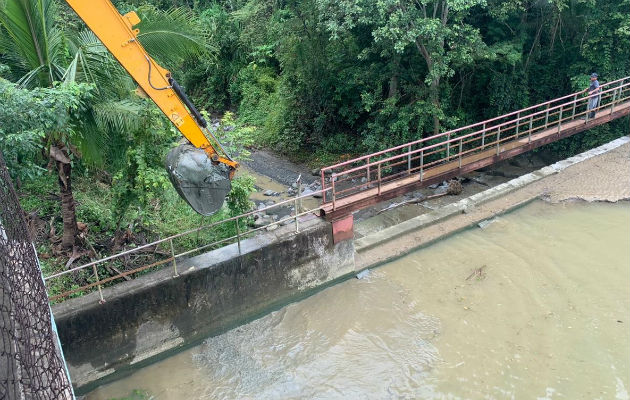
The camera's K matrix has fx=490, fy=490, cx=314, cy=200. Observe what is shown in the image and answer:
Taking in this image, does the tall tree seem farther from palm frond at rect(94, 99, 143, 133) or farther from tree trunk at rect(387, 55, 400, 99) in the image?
palm frond at rect(94, 99, 143, 133)

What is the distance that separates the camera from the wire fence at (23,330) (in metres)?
3.19

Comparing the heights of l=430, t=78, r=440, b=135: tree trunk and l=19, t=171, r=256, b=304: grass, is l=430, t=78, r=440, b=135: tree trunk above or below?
above

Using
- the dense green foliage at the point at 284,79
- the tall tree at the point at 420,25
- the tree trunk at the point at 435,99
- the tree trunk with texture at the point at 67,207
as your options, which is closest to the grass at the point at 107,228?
the dense green foliage at the point at 284,79

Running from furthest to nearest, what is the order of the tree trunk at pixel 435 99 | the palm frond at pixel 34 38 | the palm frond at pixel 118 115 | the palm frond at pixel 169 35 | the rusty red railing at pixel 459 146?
the tree trunk at pixel 435 99, the rusty red railing at pixel 459 146, the palm frond at pixel 169 35, the palm frond at pixel 118 115, the palm frond at pixel 34 38

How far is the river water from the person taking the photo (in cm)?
723

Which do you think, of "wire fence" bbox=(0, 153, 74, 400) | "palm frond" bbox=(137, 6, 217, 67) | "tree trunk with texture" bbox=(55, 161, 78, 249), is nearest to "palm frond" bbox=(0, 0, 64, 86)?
"palm frond" bbox=(137, 6, 217, 67)

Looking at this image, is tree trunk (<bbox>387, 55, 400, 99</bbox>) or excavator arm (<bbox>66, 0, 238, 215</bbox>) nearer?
excavator arm (<bbox>66, 0, 238, 215</bbox>)

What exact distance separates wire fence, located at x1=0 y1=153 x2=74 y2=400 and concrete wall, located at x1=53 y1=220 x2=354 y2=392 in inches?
108

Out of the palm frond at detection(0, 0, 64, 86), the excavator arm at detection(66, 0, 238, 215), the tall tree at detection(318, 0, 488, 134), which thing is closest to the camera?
the excavator arm at detection(66, 0, 238, 215)

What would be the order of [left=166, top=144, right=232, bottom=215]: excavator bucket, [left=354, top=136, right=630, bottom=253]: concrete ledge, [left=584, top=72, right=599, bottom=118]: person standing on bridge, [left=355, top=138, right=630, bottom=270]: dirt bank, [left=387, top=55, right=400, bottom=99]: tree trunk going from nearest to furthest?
1. [left=166, top=144, right=232, bottom=215]: excavator bucket
2. [left=355, top=138, right=630, bottom=270]: dirt bank
3. [left=354, top=136, right=630, bottom=253]: concrete ledge
4. [left=584, top=72, right=599, bottom=118]: person standing on bridge
5. [left=387, top=55, right=400, bottom=99]: tree trunk

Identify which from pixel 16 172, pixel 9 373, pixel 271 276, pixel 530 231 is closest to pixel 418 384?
pixel 271 276

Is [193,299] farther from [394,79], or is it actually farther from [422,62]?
[422,62]

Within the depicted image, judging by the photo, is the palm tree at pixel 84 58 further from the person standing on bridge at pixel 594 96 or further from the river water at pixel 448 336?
the person standing on bridge at pixel 594 96

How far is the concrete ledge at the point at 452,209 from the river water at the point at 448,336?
0.62m
